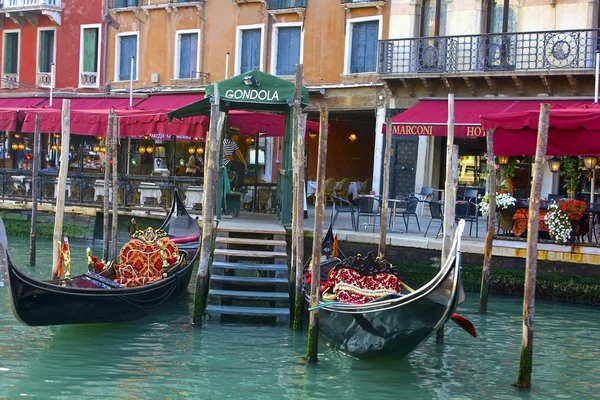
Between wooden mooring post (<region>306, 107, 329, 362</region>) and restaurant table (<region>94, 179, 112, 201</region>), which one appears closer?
wooden mooring post (<region>306, 107, 329, 362</region>)

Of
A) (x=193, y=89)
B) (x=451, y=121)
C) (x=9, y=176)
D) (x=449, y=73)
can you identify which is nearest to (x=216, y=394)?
(x=451, y=121)

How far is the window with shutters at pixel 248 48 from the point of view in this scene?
22312mm

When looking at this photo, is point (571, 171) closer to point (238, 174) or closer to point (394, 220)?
point (394, 220)

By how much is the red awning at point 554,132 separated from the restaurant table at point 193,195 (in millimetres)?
5773

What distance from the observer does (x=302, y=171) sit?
37.2ft

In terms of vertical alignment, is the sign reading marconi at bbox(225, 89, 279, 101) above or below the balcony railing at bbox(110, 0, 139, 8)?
below

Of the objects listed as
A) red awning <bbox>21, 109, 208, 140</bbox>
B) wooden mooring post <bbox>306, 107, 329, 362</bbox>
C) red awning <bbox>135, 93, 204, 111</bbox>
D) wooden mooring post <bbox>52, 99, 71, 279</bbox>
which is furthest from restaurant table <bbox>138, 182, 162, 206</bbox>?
wooden mooring post <bbox>306, 107, 329, 362</bbox>

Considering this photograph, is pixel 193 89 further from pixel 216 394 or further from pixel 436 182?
pixel 216 394

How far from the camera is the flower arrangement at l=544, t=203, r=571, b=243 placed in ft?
43.9

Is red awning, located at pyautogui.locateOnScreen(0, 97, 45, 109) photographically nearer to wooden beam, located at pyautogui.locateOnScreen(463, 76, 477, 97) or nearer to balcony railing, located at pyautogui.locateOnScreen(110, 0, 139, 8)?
balcony railing, located at pyautogui.locateOnScreen(110, 0, 139, 8)

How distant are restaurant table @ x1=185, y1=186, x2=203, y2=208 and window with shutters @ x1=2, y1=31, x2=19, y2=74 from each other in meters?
10.7

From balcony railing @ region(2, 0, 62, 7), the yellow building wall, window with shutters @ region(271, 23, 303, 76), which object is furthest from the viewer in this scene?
balcony railing @ region(2, 0, 62, 7)

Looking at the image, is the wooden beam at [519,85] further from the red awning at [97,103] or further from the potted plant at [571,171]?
the red awning at [97,103]

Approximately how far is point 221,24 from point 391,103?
15.9 feet
